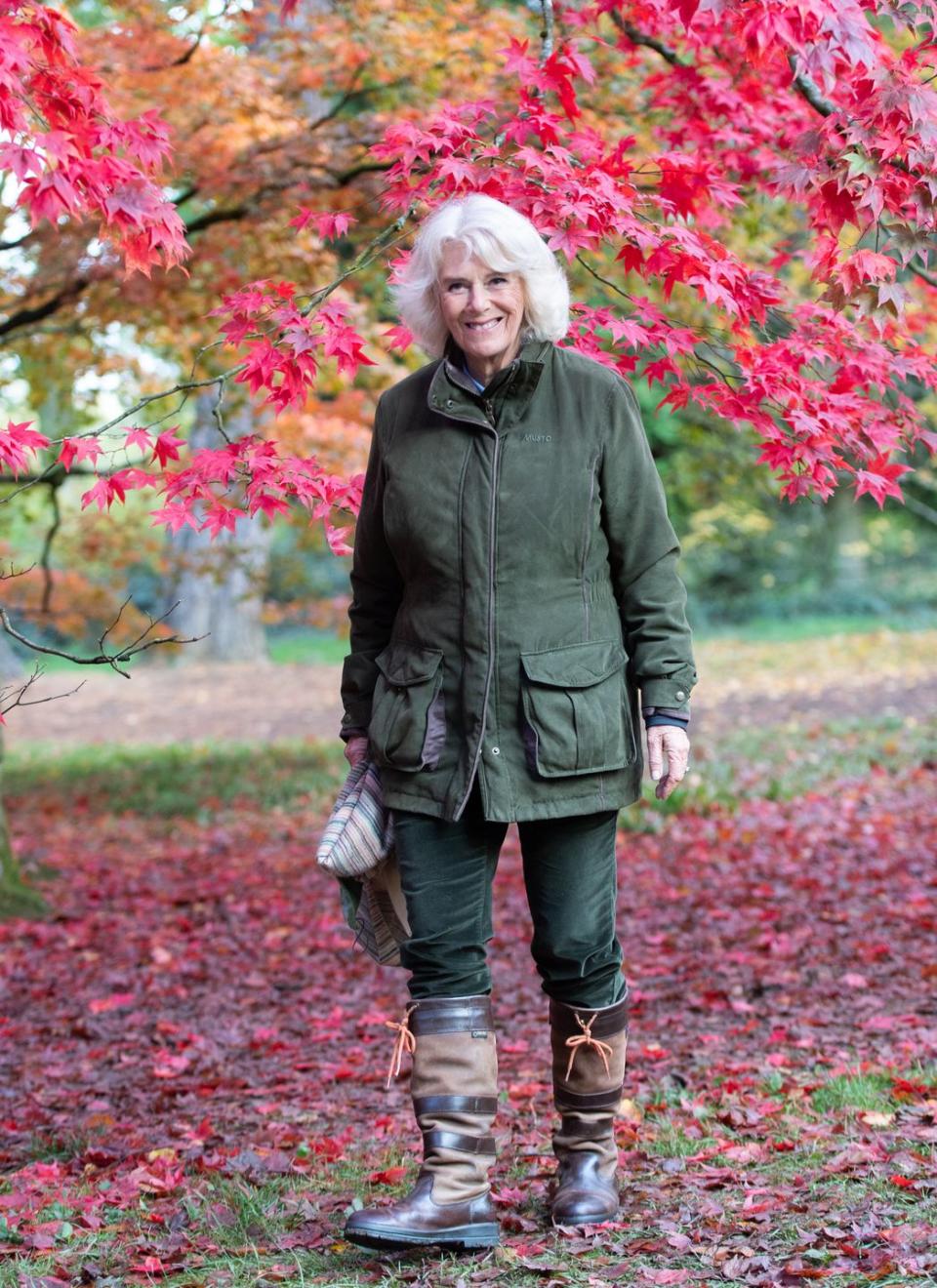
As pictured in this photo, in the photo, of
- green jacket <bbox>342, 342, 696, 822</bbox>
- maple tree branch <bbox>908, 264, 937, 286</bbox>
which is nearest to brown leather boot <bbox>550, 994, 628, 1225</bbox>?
green jacket <bbox>342, 342, 696, 822</bbox>

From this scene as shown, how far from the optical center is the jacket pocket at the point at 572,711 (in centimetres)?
271

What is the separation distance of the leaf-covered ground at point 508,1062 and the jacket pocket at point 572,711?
38.7 inches

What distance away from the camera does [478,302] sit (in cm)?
278

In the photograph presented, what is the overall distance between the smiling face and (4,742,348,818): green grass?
7230 mm

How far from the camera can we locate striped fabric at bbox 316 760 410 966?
2.92 metres

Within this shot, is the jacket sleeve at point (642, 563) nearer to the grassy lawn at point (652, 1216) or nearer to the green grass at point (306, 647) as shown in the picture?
the grassy lawn at point (652, 1216)

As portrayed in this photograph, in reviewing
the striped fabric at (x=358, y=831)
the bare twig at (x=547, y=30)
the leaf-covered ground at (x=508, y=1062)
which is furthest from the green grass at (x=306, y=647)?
the striped fabric at (x=358, y=831)

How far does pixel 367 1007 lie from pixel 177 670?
1447cm

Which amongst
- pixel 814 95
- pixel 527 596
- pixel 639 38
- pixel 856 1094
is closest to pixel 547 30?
pixel 639 38

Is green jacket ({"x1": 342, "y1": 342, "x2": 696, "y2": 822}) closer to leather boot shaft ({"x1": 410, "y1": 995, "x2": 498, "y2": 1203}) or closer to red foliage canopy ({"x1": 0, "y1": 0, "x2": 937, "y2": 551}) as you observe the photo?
leather boot shaft ({"x1": 410, "y1": 995, "x2": 498, "y2": 1203})

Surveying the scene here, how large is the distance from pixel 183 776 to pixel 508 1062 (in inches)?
277

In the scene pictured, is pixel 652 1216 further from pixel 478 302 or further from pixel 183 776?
pixel 183 776

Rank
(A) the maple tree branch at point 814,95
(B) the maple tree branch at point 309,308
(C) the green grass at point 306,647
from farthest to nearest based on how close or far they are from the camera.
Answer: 1. (C) the green grass at point 306,647
2. (A) the maple tree branch at point 814,95
3. (B) the maple tree branch at point 309,308

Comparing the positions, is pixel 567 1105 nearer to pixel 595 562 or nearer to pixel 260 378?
pixel 595 562
